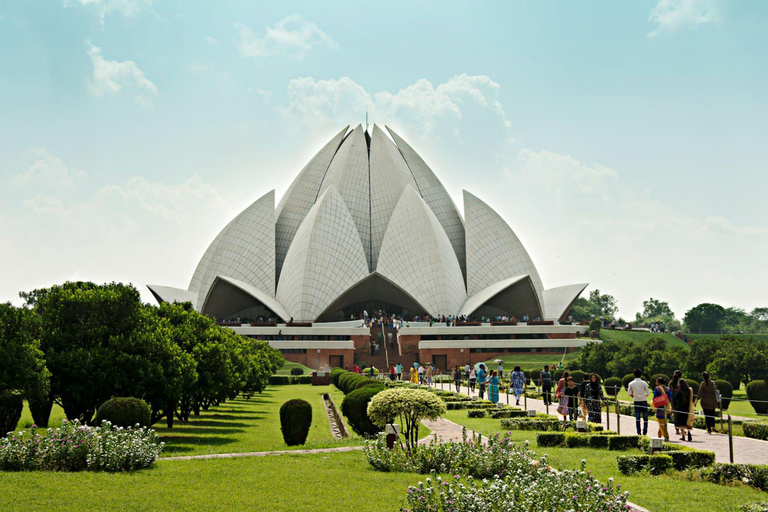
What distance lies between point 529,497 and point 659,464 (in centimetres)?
292

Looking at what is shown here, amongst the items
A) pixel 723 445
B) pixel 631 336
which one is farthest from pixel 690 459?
pixel 631 336

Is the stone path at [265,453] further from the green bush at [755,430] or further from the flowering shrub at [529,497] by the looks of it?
the green bush at [755,430]

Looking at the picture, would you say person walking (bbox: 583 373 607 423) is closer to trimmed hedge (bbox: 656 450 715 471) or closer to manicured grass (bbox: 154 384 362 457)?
trimmed hedge (bbox: 656 450 715 471)

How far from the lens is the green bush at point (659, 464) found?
23.5 feet

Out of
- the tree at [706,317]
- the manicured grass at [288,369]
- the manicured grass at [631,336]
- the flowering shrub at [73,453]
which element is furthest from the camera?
the tree at [706,317]

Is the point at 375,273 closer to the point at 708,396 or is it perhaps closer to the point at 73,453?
the point at 708,396

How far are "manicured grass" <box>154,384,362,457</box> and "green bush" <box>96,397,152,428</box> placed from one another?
26.6 inches

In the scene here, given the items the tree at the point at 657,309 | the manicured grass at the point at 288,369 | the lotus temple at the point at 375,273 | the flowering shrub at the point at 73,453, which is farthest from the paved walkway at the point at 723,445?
the tree at the point at 657,309

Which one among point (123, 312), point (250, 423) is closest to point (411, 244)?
point (250, 423)

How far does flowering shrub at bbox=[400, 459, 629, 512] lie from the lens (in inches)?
194

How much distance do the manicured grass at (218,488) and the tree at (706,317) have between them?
7603 cm

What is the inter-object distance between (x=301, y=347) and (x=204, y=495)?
1284 inches

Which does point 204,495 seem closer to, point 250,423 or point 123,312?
point 123,312

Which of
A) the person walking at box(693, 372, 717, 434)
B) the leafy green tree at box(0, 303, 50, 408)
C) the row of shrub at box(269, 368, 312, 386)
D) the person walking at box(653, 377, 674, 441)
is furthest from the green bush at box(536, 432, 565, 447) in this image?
the row of shrub at box(269, 368, 312, 386)
